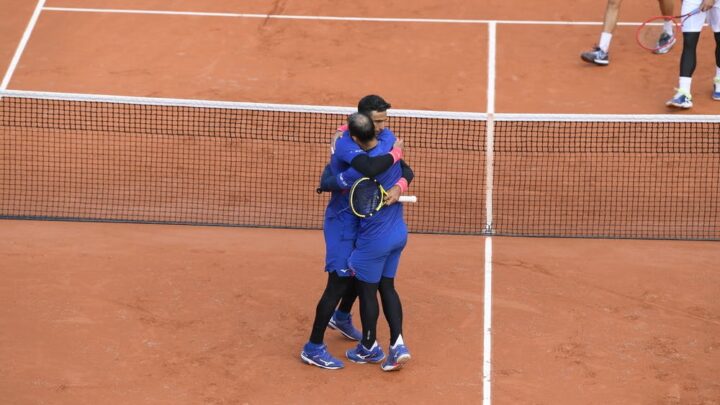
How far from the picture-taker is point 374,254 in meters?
7.70

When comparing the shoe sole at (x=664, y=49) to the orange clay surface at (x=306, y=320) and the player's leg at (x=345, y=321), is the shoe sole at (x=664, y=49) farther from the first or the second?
the player's leg at (x=345, y=321)

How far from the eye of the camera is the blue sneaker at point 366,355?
322 inches

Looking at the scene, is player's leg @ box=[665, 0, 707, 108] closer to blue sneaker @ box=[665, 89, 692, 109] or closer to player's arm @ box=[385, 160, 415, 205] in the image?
blue sneaker @ box=[665, 89, 692, 109]

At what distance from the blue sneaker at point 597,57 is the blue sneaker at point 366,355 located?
7076 mm

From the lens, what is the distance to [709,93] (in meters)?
13.5

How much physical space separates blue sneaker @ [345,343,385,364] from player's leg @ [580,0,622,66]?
7.08 m

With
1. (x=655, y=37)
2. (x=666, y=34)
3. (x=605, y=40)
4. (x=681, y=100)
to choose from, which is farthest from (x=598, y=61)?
(x=681, y=100)

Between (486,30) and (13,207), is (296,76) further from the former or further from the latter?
(13,207)

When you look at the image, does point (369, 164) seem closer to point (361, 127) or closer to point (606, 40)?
point (361, 127)

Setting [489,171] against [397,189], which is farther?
[489,171]

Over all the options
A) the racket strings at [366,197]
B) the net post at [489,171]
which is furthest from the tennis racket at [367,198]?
the net post at [489,171]

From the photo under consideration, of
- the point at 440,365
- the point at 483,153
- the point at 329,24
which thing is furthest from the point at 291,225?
the point at 329,24

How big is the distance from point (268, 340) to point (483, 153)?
4.81m

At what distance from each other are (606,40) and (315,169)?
432 centimetres
